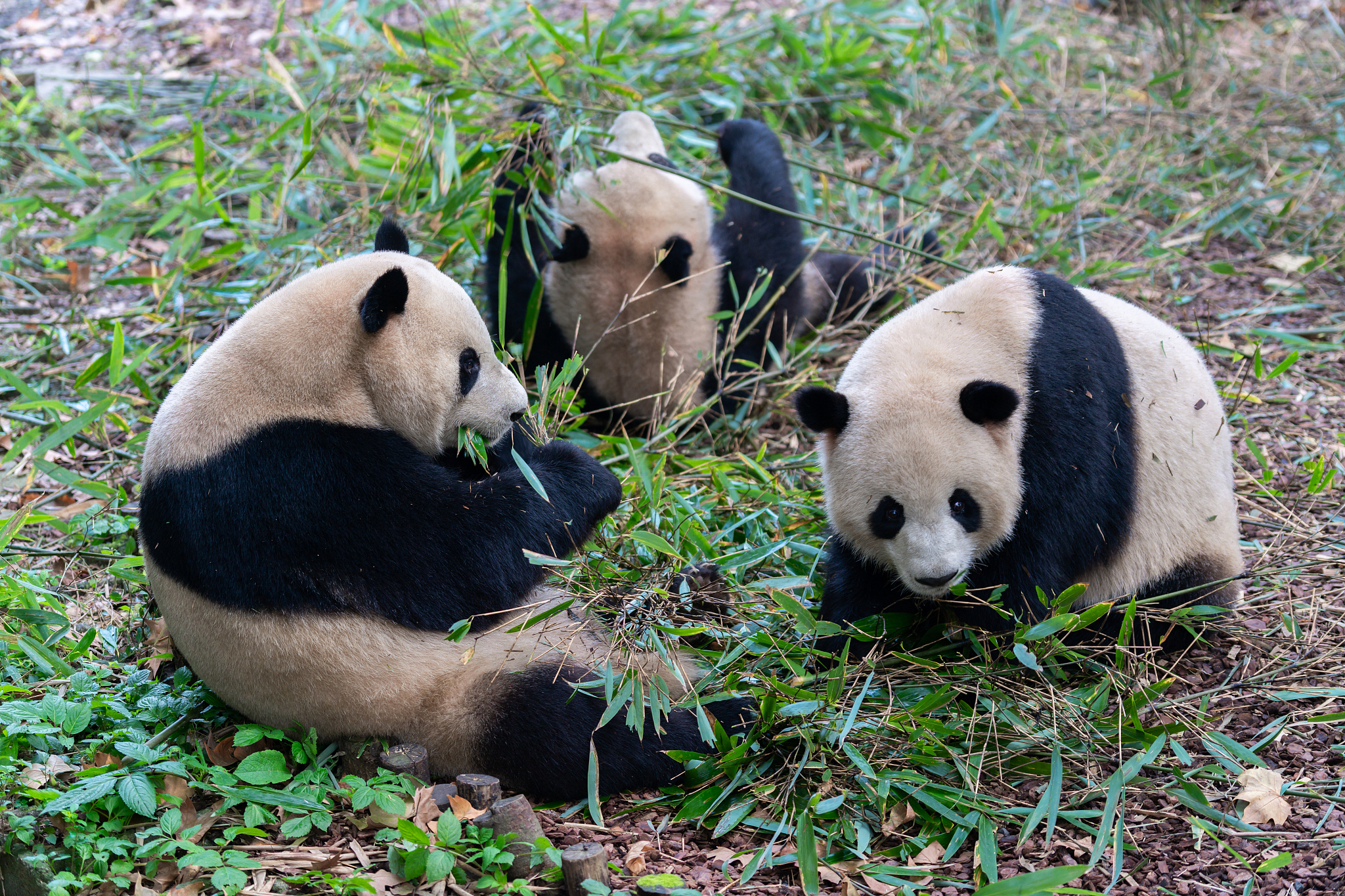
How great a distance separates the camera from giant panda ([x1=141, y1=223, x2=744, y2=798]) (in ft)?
10.1

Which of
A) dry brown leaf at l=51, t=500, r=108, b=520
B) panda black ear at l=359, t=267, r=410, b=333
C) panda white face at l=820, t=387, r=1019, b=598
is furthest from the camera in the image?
dry brown leaf at l=51, t=500, r=108, b=520

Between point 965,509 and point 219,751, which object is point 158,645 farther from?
point 965,509

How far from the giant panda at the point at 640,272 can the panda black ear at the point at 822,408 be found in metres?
1.42

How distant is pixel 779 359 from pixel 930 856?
276cm

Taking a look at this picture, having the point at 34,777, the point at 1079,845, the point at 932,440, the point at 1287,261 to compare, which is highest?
the point at 932,440

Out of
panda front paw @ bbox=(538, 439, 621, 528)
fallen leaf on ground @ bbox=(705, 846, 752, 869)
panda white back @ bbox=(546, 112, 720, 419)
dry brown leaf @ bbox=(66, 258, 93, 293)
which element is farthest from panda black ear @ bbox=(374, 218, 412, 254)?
dry brown leaf @ bbox=(66, 258, 93, 293)

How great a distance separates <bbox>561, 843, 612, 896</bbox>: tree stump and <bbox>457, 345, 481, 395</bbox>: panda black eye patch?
1.57m

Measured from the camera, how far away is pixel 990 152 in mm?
7129

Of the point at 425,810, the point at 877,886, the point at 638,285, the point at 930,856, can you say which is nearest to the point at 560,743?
the point at 425,810

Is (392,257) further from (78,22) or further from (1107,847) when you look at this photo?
(78,22)

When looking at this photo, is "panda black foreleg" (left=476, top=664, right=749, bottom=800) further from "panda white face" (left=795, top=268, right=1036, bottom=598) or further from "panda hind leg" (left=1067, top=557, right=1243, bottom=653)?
"panda hind leg" (left=1067, top=557, right=1243, bottom=653)

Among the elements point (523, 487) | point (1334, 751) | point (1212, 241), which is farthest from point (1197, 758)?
point (1212, 241)

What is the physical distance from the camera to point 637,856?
113 inches

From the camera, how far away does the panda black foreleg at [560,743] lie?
309 centimetres
